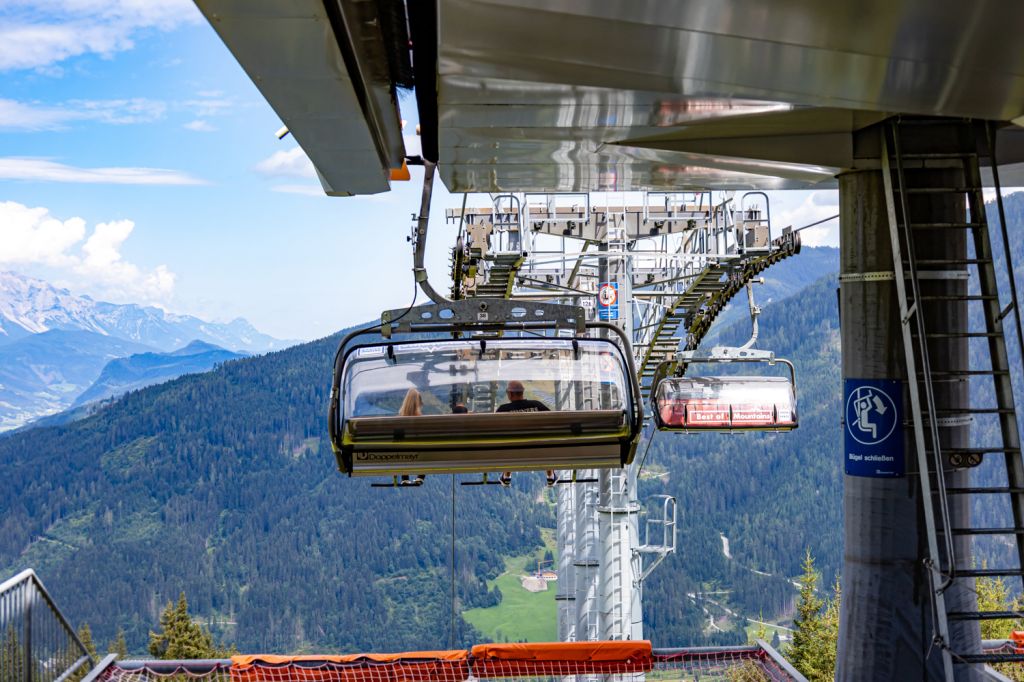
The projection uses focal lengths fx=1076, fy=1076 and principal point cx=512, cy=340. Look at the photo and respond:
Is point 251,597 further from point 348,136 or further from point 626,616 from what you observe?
point 348,136

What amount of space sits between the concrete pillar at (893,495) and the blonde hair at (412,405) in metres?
2.43

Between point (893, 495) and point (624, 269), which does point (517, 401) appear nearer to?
point (893, 495)

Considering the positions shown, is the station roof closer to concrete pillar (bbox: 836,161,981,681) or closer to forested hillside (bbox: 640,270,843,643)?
concrete pillar (bbox: 836,161,981,681)

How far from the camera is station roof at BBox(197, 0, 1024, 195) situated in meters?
3.90

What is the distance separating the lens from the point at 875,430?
19.6 ft

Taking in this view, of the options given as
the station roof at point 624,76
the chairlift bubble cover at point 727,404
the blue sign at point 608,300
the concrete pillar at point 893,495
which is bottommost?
the concrete pillar at point 893,495

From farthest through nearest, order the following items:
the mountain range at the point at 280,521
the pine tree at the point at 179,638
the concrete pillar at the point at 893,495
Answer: the mountain range at the point at 280,521 → the pine tree at the point at 179,638 → the concrete pillar at the point at 893,495

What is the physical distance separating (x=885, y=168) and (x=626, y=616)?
12.2 meters

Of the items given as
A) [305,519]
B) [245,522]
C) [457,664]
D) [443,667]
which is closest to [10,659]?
[443,667]

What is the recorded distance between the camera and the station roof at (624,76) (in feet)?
12.8

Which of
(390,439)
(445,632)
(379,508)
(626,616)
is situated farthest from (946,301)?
(379,508)

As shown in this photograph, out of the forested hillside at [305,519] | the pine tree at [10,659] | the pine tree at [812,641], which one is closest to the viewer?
the pine tree at [10,659]

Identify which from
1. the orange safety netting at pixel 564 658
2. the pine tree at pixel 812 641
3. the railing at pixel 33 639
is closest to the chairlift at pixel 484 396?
the orange safety netting at pixel 564 658

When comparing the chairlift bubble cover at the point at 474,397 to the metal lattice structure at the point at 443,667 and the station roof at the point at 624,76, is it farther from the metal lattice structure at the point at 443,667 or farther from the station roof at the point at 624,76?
the metal lattice structure at the point at 443,667
